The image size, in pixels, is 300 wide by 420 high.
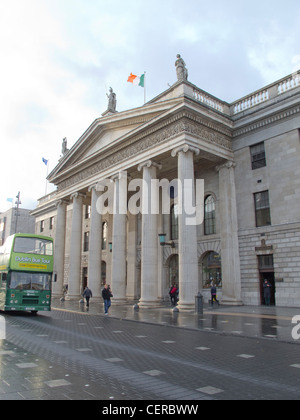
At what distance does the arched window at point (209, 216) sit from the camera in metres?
25.7

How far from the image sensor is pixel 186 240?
20.4 m

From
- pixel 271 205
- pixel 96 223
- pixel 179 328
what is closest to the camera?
pixel 179 328

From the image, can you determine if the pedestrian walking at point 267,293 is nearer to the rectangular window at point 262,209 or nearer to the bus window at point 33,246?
the rectangular window at point 262,209

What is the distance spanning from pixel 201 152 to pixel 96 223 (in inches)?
467

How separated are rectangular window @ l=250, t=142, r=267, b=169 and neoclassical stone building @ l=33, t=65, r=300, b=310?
0.22ft

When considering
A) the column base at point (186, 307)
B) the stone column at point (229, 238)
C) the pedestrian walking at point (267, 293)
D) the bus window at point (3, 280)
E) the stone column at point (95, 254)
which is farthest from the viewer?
the stone column at point (95, 254)

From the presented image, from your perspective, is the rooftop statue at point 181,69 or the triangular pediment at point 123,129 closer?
the triangular pediment at point 123,129

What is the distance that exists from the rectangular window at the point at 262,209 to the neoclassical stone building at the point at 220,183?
68mm

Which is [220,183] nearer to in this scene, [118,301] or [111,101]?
[118,301]

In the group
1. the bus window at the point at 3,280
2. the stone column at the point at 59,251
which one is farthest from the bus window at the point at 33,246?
the stone column at the point at 59,251

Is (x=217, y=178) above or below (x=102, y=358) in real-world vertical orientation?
above

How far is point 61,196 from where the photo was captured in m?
35.5
